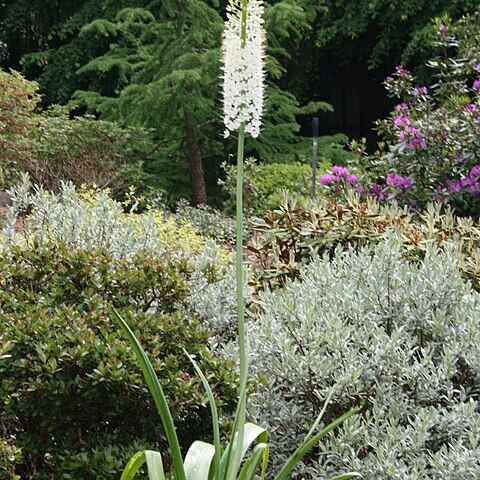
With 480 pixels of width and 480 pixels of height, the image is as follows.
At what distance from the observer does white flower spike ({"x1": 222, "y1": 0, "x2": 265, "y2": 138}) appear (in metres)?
2.36

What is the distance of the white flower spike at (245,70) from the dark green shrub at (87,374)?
1.13 m

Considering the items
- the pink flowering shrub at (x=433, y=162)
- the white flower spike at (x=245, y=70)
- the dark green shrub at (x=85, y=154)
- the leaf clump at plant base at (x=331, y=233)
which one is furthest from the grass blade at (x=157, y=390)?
the dark green shrub at (x=85, y=154)

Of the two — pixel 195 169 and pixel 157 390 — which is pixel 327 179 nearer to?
pixel 157 390

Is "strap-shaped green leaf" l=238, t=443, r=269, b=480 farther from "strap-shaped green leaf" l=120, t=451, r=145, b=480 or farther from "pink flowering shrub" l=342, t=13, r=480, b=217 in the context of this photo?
"pink flowering shrub" l=342, t=13, r=480, b=217

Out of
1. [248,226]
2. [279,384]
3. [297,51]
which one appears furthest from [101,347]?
[297,51]

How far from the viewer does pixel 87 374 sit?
309 cm

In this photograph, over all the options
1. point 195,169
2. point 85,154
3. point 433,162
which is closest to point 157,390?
point 433,162

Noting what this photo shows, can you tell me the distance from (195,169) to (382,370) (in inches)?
402

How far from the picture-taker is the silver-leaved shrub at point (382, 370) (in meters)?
3.11

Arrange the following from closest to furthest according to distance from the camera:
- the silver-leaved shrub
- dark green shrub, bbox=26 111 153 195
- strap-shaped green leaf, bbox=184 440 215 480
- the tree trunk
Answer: strap-shaped green leaf, bbox=184 440 215 480 → the silver-leaved shrub → dark green shrub, bbox=26 111 153 195 → the tree trunk

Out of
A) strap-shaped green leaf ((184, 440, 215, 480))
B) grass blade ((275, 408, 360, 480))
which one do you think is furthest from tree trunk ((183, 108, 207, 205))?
grass blade ((275, 408, 360, 480))

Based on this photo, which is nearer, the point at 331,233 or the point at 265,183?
the point at 331,233

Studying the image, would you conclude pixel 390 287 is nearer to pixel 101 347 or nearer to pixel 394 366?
pixel 394 366

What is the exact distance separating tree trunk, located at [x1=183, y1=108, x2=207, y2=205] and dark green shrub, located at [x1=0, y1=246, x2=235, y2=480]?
9498mm
